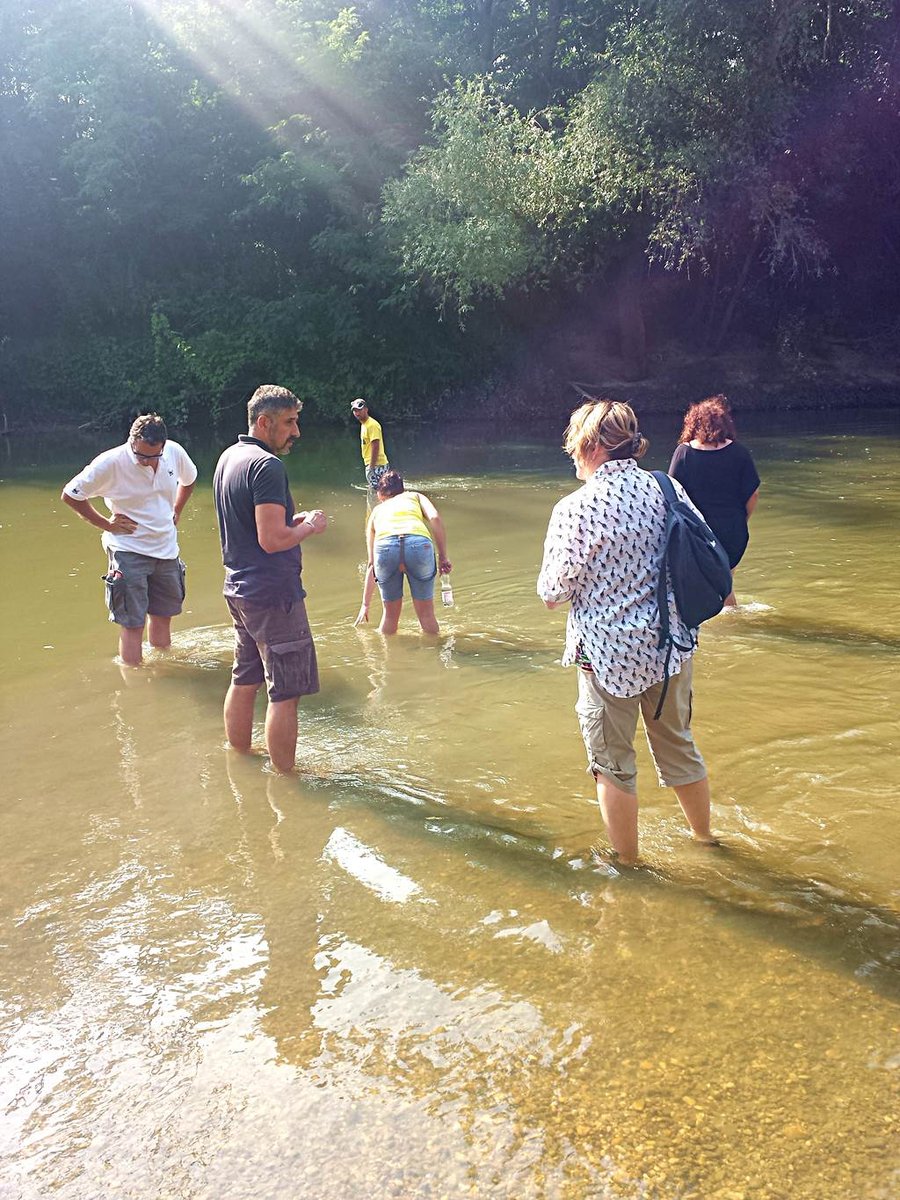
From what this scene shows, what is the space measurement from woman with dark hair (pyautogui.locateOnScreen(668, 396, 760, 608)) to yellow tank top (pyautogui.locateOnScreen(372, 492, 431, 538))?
1.89 meters

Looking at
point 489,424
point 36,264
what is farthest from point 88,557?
point 36,264

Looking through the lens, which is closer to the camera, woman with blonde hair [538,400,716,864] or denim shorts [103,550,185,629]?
woman with blonde hair [538,400,716,864]

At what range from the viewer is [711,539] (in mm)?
3965

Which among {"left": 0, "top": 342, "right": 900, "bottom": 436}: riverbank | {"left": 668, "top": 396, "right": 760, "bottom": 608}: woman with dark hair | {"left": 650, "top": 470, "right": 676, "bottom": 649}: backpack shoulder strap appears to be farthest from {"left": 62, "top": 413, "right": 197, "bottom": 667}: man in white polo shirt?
{"left": 0, "top": 342, "right": 900, "bottom": 436}: riverbank

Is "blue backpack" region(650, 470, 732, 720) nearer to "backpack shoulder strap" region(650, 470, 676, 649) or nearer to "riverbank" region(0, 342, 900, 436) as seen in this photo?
"backpack shoulder strap" region(650, 470, 676, 649)

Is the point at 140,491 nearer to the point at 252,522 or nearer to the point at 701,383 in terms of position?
the point at 252,522

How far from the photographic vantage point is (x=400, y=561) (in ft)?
25.7

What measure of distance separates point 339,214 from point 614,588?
2907 cm

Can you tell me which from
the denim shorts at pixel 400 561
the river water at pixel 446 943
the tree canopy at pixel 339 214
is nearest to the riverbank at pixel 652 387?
the tree canopy at pixel 339 214

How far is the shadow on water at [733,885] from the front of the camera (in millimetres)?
3680

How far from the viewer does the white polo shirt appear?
23.6 feet

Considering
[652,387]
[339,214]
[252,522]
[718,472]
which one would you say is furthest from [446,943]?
[339,214]

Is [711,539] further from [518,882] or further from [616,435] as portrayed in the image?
[518,882]

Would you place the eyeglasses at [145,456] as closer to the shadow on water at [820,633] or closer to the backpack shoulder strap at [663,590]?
the backpack shoulder strap at [663,590]
